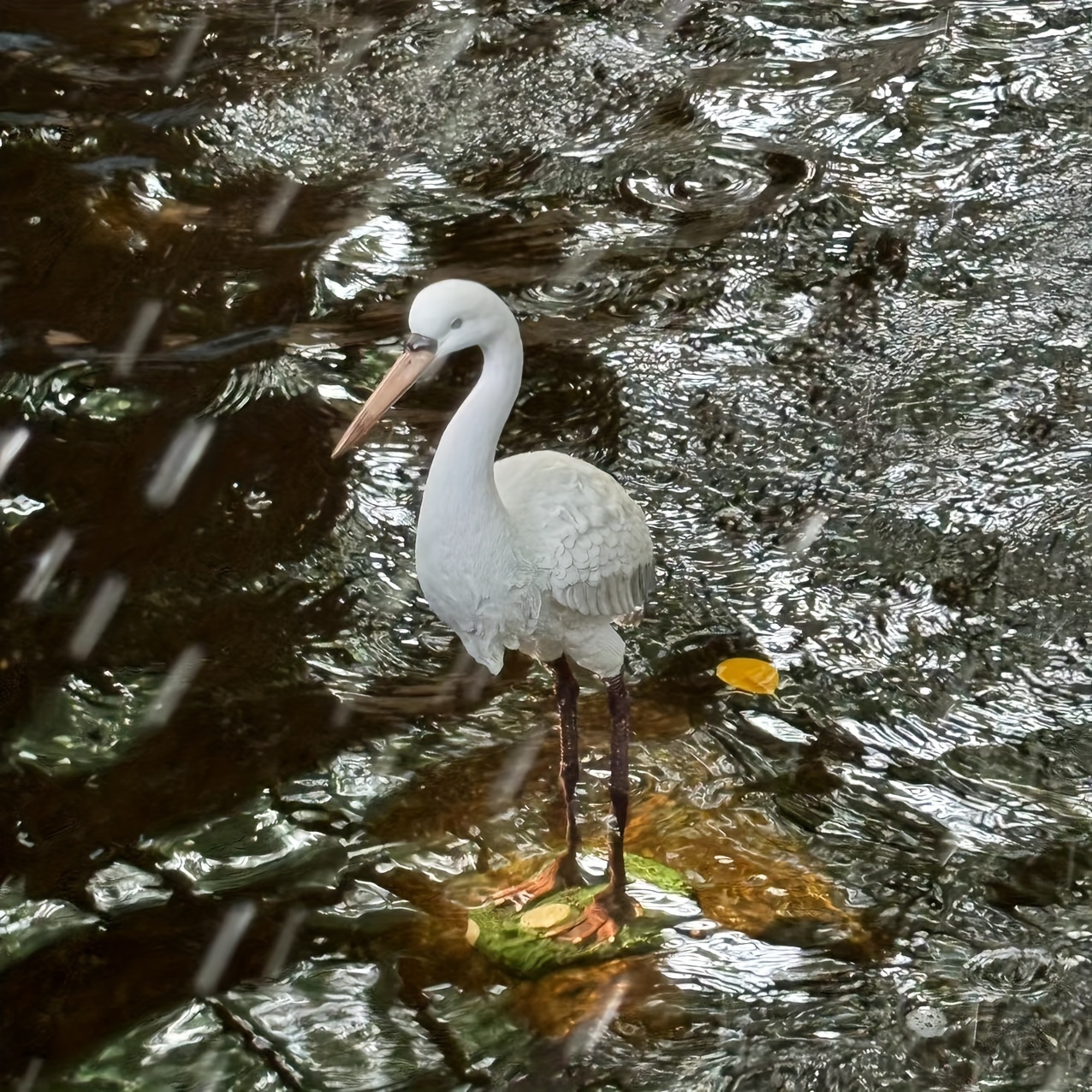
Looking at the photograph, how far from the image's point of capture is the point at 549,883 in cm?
382

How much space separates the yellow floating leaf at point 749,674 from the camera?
4.53m

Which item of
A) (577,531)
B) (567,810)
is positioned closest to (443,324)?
(577,531)

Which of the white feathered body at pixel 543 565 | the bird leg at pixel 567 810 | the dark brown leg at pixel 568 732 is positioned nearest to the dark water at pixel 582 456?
the bird leg at pixel 567 810

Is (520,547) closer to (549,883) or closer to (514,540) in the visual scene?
(514,540)

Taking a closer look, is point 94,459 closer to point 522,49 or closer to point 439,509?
point 439,509

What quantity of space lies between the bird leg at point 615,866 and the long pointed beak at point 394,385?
2.91 feet

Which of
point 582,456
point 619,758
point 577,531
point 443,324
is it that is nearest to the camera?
point 443,324

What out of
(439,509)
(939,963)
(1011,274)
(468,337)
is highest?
(468,337)

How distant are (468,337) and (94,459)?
2679 mm

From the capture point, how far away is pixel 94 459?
5355mm

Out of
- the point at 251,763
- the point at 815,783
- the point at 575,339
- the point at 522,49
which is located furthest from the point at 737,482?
the point at 522,49

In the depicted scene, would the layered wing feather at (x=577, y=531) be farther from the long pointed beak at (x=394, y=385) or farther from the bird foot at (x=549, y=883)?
the bird foot at (x=549, y=883)

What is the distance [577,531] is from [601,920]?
1.02 meters

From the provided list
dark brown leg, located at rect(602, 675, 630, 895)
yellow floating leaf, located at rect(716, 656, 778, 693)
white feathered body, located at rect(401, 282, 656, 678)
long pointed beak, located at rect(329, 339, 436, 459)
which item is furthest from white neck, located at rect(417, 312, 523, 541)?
yellow floating leaf, located at rect(716, 656, 778, 693)
